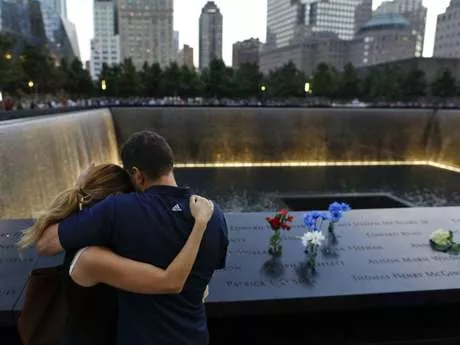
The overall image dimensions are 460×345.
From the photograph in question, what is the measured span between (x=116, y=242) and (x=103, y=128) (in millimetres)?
16286

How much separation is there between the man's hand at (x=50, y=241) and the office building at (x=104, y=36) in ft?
499

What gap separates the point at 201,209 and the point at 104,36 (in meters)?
158

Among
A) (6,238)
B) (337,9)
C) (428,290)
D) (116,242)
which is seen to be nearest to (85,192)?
(116,242)

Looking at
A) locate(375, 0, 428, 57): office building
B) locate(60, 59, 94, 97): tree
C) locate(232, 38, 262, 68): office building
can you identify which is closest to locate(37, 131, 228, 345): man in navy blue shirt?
locate(60, 59, 94, 97): tree

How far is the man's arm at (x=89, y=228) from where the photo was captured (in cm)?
148

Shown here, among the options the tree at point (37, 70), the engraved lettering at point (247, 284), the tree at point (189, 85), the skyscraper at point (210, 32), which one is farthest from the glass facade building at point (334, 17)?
the engraved lettering at point (247, 284)

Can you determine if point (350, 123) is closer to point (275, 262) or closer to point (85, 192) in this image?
point (275, 262)

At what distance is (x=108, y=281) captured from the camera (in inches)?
59.4

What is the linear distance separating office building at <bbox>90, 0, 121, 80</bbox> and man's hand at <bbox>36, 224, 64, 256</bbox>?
499 feet

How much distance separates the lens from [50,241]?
1.59 m

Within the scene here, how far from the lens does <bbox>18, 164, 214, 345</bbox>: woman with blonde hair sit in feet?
4.91

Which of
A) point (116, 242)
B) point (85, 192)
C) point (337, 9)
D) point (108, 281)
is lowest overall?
point (108, 281)

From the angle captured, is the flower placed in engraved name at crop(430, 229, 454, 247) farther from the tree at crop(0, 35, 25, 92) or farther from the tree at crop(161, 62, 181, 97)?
the tree at crop(161, 62, 181, 97)

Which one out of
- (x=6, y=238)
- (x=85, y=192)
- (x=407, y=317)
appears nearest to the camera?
(x=85, y=192)
